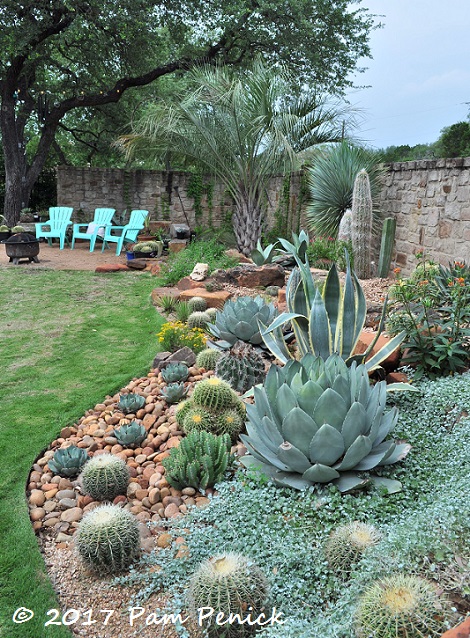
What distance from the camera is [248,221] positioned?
8.63 m

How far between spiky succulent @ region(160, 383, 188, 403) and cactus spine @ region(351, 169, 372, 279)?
3.97 metres

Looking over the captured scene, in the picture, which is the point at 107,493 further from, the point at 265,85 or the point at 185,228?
the point at 185,228

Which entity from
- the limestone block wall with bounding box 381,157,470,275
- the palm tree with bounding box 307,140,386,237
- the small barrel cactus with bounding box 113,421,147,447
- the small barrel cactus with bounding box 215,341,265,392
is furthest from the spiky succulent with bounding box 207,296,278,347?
the palm tree with bounding box 307,140,386,237

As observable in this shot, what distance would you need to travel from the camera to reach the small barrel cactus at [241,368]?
3322 mm

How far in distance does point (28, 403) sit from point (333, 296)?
224 cm

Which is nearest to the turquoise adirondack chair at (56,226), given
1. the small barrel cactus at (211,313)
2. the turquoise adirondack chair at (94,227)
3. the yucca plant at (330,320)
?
the turquoise adirondack chair at (94,227)

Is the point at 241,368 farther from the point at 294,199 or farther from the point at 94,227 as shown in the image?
the point at 94,227

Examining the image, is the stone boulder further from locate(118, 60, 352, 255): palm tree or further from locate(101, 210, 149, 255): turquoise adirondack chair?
locate(101, 210, 149, 255): turquoise adirondack chair

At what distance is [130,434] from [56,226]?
9462 millimetres

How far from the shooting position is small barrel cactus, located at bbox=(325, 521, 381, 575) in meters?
1.73

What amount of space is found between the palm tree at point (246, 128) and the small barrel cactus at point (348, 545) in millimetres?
6688

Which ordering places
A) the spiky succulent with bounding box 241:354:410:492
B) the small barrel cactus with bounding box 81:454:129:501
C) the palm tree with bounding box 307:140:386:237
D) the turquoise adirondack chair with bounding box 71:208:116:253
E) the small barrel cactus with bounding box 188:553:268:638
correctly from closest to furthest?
the small barrel cactus with bounding box 188:553:268:638 → the spiky succulent with bounding box 241:354:410:492 → the small barrel cactus with bounding box 81:454:129:501 → the palm tree with bounding box 307:140:386:237 → the turquoise adirondack chair with bounding box 71:208:116:253

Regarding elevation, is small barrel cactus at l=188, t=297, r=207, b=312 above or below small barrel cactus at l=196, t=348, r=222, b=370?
above

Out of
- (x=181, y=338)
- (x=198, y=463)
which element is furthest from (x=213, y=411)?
(x=181, y=338)
